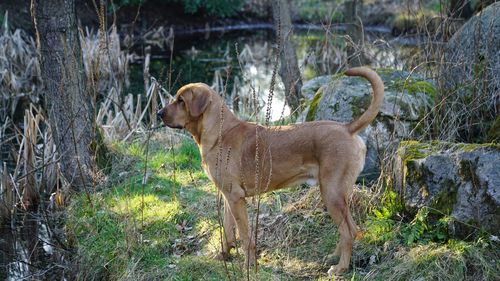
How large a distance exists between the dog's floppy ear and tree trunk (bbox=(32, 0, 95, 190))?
6.37ft

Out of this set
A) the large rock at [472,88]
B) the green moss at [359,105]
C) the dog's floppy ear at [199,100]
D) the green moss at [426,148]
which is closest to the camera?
the green moss at [426,148]

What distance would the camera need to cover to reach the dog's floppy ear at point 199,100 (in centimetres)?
597

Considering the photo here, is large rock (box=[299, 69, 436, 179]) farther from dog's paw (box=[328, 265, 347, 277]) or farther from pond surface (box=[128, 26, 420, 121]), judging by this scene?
dog's paw (box=[328, 265, 347, 277])

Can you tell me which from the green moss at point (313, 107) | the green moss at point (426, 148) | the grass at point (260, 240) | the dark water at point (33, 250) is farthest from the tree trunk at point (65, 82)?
the green moss at point (426, 148)

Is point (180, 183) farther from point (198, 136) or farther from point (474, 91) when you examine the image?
point (474, 91)

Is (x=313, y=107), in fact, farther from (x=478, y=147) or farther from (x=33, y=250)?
(x=33, y=250)

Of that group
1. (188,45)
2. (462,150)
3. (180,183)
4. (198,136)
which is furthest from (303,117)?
(188,45)

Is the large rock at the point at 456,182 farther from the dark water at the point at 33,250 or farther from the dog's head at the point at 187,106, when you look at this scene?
the dark water at the point at 33,250

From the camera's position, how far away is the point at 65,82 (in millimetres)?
7664

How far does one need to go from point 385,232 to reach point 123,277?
2.50 meters

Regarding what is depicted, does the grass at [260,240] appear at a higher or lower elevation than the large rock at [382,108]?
lower

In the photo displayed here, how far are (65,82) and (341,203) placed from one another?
12.7ft

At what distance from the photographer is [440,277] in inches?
204

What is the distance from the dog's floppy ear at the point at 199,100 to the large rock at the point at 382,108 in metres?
2.08
